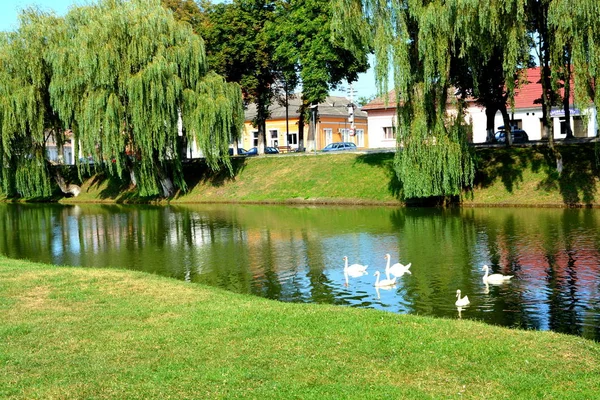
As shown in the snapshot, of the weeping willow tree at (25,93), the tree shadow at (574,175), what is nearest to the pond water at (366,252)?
the tree shadow at (574,175)

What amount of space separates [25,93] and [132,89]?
9081 mm

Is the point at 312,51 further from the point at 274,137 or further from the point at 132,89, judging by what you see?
the point at 274,137

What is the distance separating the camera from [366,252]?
25484 millimetres

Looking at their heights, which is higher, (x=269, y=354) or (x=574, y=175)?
(x=574, y=175)

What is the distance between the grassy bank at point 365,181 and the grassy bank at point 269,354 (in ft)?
92.8

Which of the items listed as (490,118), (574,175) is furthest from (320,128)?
(574,175)

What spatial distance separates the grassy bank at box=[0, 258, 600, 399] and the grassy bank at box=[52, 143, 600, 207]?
92.8 ft

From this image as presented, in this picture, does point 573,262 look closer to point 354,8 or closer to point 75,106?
point 354,8

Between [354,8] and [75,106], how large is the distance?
21209 millimetres

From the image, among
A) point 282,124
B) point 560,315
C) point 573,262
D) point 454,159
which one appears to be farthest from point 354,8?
point 282,124

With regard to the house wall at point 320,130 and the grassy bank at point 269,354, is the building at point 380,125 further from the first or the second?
the grassy bank at point 269,354

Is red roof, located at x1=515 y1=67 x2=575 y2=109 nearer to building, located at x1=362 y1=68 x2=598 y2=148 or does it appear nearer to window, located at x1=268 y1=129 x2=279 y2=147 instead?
building, located at x1=362 y1=68 x2=598 y2=148

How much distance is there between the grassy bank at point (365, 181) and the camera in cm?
3941

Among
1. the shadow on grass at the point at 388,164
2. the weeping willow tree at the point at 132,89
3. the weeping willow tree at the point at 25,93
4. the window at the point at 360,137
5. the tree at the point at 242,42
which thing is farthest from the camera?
the window at the point at 360,137
